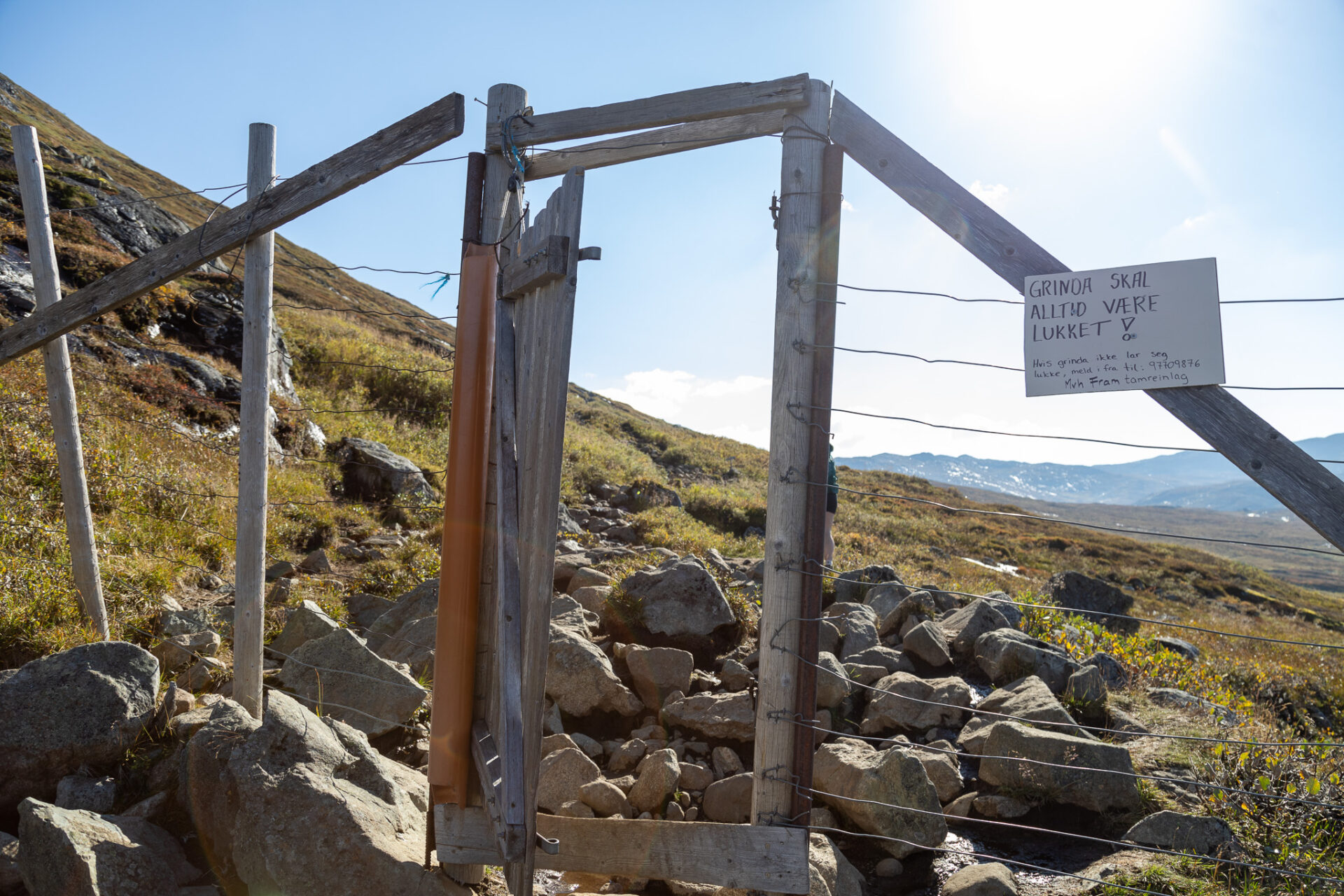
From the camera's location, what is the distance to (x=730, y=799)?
4160 millimetres

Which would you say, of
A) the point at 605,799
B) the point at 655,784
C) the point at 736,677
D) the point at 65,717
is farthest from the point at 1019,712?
the point at 65,717

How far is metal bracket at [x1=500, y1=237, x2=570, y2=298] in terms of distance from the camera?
2.80 meters

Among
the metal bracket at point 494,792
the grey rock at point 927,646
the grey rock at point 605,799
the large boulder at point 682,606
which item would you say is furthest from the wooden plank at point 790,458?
the grey rock at point 927,646

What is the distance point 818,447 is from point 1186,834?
9.64ft

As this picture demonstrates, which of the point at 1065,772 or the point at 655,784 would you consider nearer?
the point at 655,784

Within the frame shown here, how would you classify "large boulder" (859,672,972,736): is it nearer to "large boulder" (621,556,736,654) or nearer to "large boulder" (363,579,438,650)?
"large boulder" (621,556,736,654)

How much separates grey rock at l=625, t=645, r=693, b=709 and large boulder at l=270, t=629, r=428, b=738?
146 cm

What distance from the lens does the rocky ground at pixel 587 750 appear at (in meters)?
3.05

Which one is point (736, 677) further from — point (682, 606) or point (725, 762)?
point (725, 762)

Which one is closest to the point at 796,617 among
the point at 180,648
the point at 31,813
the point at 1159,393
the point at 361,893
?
the point at 1159,393

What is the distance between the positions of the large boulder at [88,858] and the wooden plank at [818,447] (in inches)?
104

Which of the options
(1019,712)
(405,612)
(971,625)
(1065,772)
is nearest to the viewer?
(1065,772)

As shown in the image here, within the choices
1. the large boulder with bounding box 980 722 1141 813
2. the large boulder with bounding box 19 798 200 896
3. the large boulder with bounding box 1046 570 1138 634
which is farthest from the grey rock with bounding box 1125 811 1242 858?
the large boulder with bounding box 1046 570 1138 634

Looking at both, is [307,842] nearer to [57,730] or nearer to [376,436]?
[57,730]
